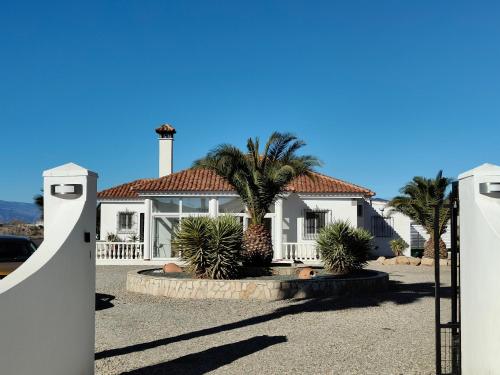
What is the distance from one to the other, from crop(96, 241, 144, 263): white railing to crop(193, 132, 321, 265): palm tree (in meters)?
9.61

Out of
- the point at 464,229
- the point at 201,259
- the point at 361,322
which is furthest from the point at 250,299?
the point at 464,229

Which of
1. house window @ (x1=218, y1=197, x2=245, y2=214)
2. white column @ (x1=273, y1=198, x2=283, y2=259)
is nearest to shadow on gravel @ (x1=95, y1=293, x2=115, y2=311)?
house window @ (x1=218, y1=197, x2=245, y2=214)

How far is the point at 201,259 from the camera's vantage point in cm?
1408

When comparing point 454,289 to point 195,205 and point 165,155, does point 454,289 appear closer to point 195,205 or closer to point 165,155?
point 195,205

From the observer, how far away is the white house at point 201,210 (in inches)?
981

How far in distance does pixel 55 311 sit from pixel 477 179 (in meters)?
4.16

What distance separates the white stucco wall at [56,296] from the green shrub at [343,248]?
35.9 feet

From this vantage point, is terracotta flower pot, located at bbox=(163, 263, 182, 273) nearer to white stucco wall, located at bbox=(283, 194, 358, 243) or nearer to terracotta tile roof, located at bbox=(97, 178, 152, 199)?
white stucco wall, located at bbox=(283, 194, 358, 243)

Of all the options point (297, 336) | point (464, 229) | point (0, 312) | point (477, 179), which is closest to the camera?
point (0, 312)

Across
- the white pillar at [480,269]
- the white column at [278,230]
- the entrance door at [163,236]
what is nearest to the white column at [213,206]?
the entrance door at [163,236]

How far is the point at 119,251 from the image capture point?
2567cm

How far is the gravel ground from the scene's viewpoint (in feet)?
22.0

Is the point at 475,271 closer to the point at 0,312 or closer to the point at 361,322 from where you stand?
the point at 0,312

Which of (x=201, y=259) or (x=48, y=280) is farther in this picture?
(x=201, y=259)
